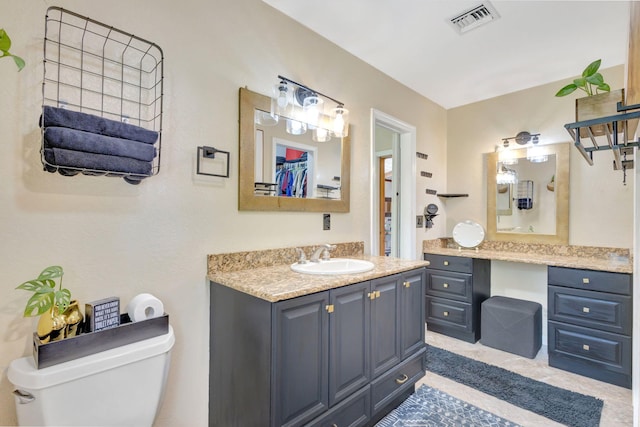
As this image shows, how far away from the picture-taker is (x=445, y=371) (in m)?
2.44

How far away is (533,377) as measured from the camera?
2346mm

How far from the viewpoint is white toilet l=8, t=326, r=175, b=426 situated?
950 millimetres

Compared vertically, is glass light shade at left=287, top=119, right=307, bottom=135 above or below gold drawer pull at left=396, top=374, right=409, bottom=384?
above

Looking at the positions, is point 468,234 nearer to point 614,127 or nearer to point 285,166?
point 614,127

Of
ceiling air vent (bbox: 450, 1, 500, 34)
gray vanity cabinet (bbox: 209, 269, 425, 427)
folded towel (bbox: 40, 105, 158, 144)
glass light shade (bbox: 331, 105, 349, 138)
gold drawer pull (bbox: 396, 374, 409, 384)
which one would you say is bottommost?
gold drawer pull (bbox: 396, 374, 409, 384)

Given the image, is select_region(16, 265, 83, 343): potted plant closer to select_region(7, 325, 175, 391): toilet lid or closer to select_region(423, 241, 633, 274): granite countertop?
select_region(7, 325, 175, 391): toilet lid

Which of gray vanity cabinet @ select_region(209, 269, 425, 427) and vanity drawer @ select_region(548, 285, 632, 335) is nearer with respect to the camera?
gray vanity cabinet @ select_region(209, 269, 425, 427)

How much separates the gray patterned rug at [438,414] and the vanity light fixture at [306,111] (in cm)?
189

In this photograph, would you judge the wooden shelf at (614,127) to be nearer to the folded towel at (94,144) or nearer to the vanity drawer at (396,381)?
the vanity drawer at (396,381)

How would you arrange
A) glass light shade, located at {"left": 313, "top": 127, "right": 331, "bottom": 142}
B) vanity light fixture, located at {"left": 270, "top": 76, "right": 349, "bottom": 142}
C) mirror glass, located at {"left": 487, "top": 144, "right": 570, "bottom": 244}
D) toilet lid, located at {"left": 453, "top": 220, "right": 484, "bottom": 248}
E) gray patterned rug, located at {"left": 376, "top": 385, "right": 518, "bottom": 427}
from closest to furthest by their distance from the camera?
gray patterned rug, located at {"left": 376, "top": 385, "right": 518, "bottom": 427}
vanity light fixture, located at {"left": 270, "top": 76, "right": 349, "bottom": 142}
glass light shade, located at {"left": 313, "top": 127, "right": 331, "bottom": 142}
mirror glass, located at {"left": 487, "top": 144, "right": 570, "bottom": 244}
toilet lid, located at {"left": 453, "top": 220, "right": 484, "bottom": 248}

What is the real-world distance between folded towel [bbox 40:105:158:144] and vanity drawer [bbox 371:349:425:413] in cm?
171

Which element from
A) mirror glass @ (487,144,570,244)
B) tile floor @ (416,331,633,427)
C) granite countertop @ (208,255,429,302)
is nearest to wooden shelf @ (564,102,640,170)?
granite countertop @ (208,255,429,302)

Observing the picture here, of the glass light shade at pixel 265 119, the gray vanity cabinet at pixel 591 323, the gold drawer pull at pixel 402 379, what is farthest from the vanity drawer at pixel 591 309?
the glass light shade at pixel 265 119

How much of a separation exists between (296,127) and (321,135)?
22 cm
